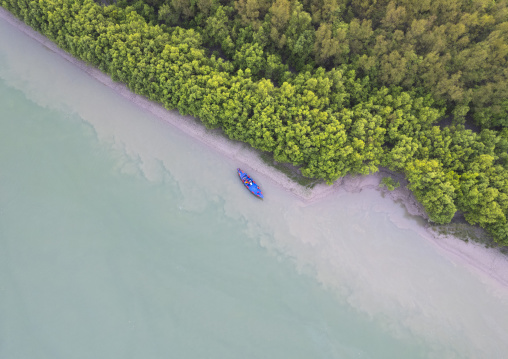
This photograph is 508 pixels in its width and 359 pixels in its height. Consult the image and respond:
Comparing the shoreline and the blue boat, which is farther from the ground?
the shoreline

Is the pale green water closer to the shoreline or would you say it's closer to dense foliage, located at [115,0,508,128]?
the shoreline

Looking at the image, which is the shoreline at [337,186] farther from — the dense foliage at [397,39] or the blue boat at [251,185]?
the dense foliage at [397,39]

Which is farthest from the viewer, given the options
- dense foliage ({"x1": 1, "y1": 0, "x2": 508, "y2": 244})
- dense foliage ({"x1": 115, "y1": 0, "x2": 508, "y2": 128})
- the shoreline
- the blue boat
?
the blue boat

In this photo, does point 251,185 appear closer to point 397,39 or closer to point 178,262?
point 178,262

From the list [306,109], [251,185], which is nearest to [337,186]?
[251,185]

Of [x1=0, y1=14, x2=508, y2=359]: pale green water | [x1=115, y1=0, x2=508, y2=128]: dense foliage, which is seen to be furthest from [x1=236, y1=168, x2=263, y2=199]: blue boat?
[x1=115, y1=0, x2=508, y2=128]: dense foliage

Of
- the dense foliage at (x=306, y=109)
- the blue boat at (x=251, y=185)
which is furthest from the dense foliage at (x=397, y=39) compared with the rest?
the blue boat at (x=251, y=185)

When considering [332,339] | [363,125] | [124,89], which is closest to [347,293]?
[332,339]

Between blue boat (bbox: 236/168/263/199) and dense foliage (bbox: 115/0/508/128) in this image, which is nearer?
dense foliage (bbox: 115/0/508/128)
